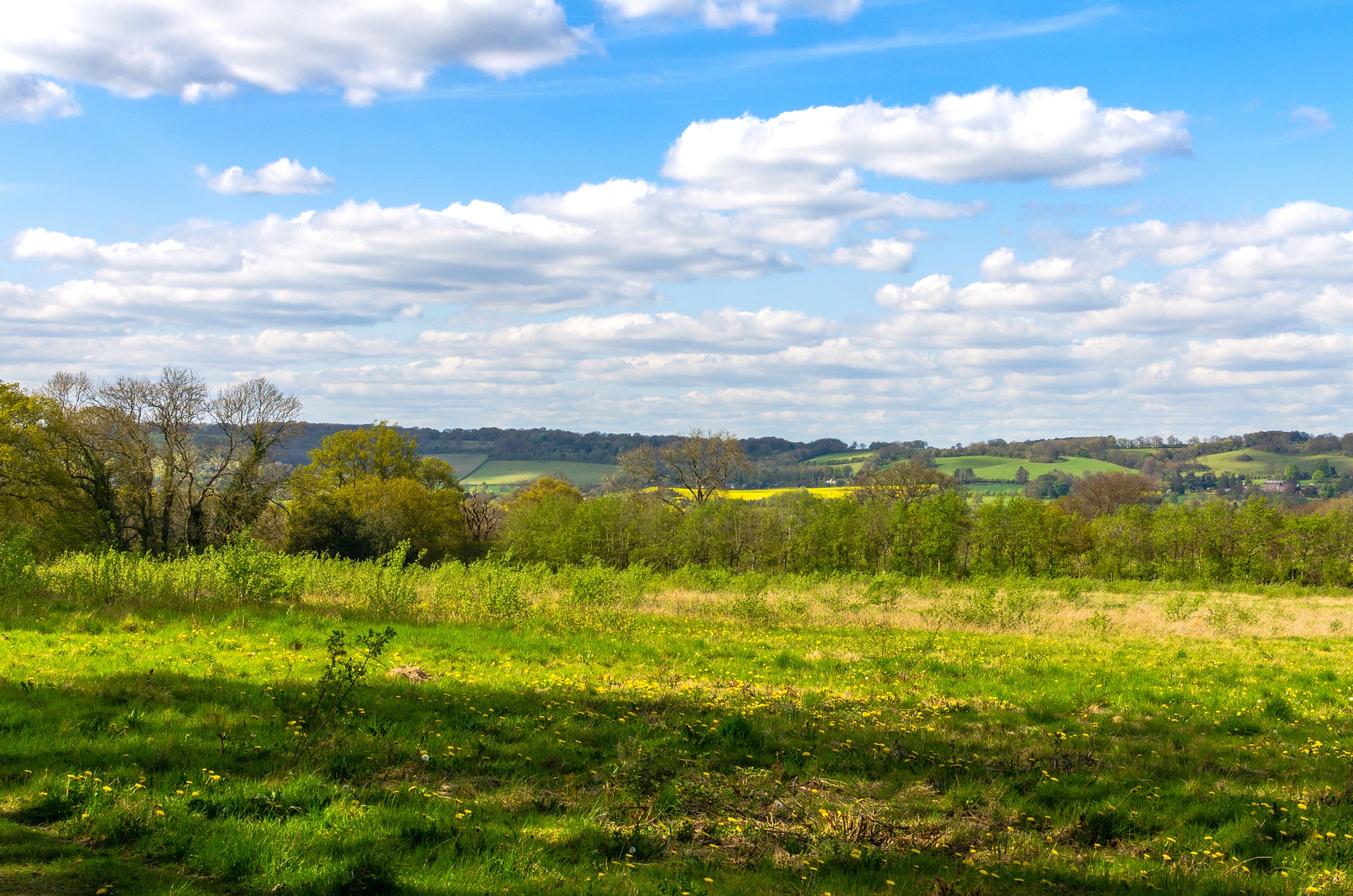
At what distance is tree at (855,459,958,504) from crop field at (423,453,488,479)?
89.5 metres

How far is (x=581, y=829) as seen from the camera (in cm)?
684

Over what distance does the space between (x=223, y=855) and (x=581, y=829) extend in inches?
105

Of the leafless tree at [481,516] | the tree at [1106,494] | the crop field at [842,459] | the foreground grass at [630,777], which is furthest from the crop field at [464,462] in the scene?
the foreground grass at [630,777]

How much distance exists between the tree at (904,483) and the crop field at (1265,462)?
77317 millimetres

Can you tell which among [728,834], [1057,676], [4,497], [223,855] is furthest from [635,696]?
A: [4,497]

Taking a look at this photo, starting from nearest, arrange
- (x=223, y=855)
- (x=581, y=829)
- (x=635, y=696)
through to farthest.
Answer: (x=223, y=855) → (x=581, y=829) → (x=635, y=696)

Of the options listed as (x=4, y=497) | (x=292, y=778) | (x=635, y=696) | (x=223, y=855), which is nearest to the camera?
(x=223, y=855)

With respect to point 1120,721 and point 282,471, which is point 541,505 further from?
point 1120,721

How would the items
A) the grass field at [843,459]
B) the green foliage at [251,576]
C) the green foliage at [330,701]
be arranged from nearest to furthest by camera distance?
the green foliage at [330,701]
the green foliage at [251,576]
the grass field at [843,459]

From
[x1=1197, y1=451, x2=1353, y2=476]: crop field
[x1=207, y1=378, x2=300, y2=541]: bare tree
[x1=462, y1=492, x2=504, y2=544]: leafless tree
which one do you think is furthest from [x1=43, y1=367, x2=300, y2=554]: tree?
[x1=1197, y1=451, x2=1353, y2=476]: crop field

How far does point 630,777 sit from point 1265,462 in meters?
157

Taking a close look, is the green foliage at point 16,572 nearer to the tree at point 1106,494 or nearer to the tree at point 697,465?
the tree at point 697,465

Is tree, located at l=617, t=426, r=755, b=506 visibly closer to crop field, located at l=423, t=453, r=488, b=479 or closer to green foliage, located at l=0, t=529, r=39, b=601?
green foliage, located at l=0, t=529, r=39, b=601

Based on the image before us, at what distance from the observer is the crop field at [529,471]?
452 ft
